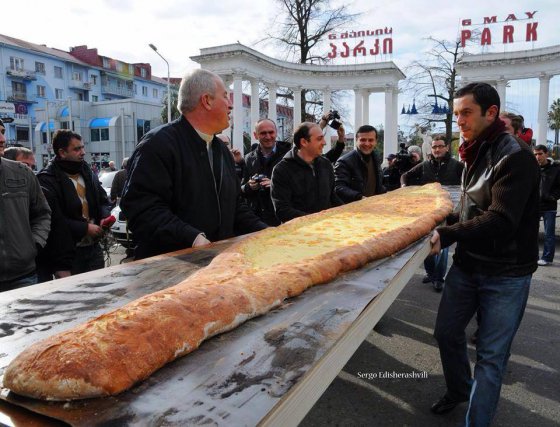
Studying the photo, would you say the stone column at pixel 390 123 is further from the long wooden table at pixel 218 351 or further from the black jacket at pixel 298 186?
the long wooden table at pixel 218 351

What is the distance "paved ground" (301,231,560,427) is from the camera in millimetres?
3148

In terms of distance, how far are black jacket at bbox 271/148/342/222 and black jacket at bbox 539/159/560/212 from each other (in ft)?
18.4

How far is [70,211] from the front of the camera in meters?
4.26

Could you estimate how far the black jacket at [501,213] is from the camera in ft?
8.39

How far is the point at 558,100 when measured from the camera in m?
71.8

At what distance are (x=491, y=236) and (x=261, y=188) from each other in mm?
3020

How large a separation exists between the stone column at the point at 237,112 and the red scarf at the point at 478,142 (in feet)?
90.6

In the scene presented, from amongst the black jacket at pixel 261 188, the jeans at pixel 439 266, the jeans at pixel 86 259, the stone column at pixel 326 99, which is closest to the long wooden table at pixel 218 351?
the jeans at pixel 86 259

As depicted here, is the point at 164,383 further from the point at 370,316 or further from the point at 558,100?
the point at 558,100

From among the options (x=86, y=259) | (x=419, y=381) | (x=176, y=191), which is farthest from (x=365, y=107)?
(x=176, y=191)

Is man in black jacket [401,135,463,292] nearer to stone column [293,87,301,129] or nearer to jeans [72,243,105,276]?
jeans [72,243,105,276]

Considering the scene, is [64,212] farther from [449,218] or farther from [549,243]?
[549,243]

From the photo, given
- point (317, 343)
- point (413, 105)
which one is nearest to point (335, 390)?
point (317, 343)

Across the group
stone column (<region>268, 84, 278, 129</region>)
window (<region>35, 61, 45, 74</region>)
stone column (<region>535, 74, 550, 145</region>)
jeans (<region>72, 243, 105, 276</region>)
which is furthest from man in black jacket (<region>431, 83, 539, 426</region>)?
window (<region>35, 61, 45, 74</region>)
